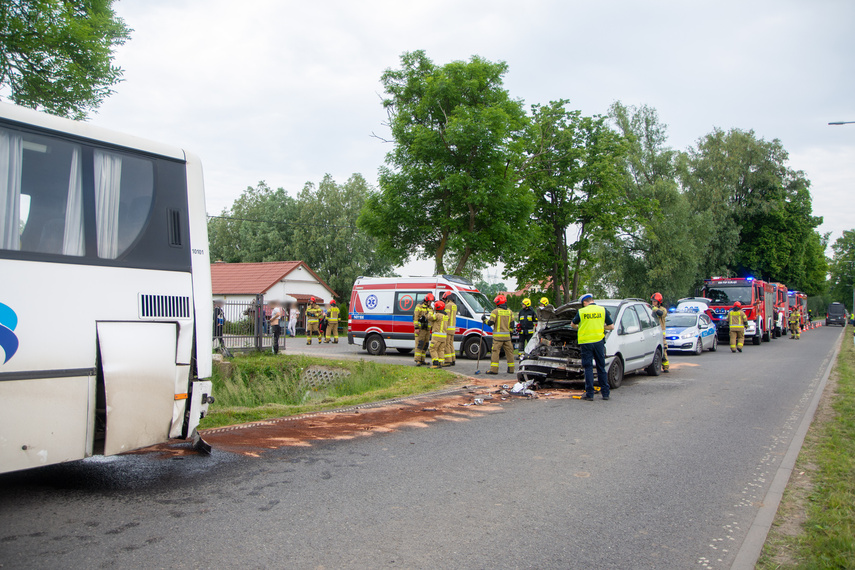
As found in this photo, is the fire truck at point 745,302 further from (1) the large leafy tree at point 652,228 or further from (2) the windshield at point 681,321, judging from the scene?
(1) the large leafy tree at point 652,228

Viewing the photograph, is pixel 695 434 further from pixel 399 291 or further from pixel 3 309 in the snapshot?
pixel 399 291

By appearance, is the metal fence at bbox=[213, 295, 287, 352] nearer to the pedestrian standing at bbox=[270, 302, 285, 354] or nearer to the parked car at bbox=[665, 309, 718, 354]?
the pedestrian standing at bbox=[270, 302, 285, 354]

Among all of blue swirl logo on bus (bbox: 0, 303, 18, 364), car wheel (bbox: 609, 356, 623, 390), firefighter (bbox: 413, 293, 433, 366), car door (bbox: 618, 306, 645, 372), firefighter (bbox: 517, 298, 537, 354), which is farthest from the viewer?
firefighter (bbox: 413, 293, 433, 366)

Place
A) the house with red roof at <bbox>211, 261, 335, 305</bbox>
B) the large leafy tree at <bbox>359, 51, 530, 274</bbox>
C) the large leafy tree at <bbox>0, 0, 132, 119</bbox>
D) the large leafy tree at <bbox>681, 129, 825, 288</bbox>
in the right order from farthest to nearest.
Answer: the large leafy tree at <bbox>681, 129, 825, 288</bbox> → the house with red roof at <bbox>211, 261, 335, 305</bbox> → the large leafy tree at <bbox>359, 51, 530, 274</bbox> → the large leafy tree at <bbox>0, 0, 132, 119</bbox>

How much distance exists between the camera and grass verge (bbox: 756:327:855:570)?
13.2 feet

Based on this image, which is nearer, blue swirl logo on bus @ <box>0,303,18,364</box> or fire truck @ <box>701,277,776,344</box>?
blue swirl logo on bus @ <box>0,303,18,364</box>

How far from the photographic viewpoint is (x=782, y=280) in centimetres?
5119

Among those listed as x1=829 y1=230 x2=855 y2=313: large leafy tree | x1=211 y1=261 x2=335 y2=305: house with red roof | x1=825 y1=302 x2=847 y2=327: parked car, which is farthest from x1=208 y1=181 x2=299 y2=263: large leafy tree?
x1=829 y1=230 x2=855 y2=313: large leafy tree

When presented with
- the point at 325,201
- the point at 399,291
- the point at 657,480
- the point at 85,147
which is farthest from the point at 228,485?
the point at 325,201

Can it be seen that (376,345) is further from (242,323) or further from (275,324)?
(242,323)

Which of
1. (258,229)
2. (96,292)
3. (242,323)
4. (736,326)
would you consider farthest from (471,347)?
(258,229)

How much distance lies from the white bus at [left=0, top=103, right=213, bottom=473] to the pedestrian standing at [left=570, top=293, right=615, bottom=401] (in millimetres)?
6765

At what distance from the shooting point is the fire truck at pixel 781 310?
33625mm

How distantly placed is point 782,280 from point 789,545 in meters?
54.2
